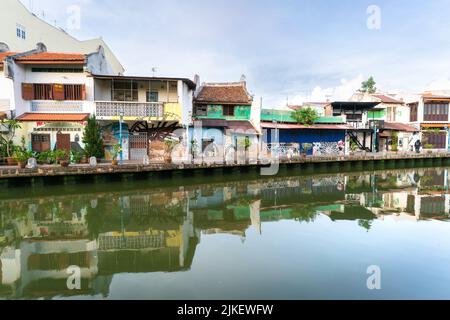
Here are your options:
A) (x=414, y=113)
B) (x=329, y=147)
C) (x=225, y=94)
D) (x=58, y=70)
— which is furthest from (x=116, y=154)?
(x=414, y=113)

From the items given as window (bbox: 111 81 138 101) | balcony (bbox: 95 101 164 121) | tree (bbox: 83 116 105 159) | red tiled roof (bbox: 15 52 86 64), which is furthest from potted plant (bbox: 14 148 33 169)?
window (bbox: 111 81 138 101)

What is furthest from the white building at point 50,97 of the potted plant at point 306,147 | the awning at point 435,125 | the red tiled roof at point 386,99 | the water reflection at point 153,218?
the awning at point 435,125

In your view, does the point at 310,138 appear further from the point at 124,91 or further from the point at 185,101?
the point at 124,91

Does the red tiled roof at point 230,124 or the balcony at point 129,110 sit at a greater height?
the balcony at point 129,110

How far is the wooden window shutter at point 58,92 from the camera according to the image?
15.7 m

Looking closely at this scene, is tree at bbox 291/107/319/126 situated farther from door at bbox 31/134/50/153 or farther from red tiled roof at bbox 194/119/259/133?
door at bbox 31/134/50/153

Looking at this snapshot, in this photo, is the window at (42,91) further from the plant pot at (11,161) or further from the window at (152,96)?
the window at (152,96)

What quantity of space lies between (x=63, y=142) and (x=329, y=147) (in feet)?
61.9

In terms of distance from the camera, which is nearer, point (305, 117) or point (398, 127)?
point (305, 117)

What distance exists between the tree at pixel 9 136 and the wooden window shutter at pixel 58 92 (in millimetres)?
2348

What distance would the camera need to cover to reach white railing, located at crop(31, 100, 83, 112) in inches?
622

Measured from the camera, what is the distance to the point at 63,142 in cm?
1580
